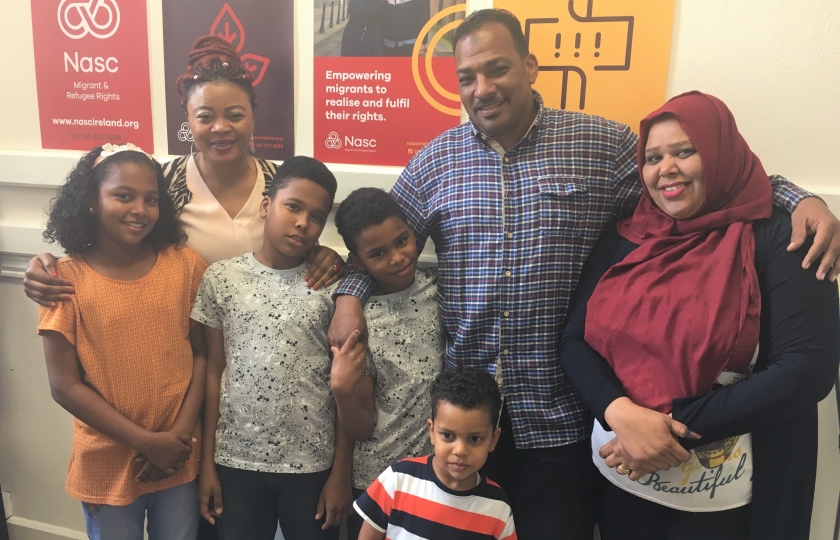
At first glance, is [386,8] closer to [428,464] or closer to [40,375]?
[428,464]

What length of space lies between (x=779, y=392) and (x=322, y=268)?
1.08m

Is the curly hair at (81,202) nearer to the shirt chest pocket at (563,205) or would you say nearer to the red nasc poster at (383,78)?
the red nasc poster at (383,78)

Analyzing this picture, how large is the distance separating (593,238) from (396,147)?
735 mm

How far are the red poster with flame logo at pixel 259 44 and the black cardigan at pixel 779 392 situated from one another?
133cm

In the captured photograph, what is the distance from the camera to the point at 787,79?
4.72 ft

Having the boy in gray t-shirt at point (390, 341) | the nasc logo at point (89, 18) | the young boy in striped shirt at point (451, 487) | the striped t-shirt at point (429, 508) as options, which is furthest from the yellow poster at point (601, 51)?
the nasc logo at point (89, 18)

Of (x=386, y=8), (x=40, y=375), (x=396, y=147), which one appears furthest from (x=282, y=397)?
(x=40, y=375)

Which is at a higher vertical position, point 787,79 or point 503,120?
point 787,79

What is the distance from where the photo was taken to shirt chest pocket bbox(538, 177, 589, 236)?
1.34 metres

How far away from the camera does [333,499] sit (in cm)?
139

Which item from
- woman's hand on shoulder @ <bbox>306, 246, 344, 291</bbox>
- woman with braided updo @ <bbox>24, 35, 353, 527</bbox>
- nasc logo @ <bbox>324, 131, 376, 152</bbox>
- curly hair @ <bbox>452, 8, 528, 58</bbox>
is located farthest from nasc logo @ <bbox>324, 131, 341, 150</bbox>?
curly hair @ <bbox>452, 8, 528, 58</bbox>

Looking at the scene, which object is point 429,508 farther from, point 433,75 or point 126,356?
point 433,75

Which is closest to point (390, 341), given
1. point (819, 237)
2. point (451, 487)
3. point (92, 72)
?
point (451, 487)

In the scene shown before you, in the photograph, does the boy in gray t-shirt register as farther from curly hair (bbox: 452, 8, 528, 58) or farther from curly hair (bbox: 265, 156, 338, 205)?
curly hair (bbox: 452, 8, 528, 58)
